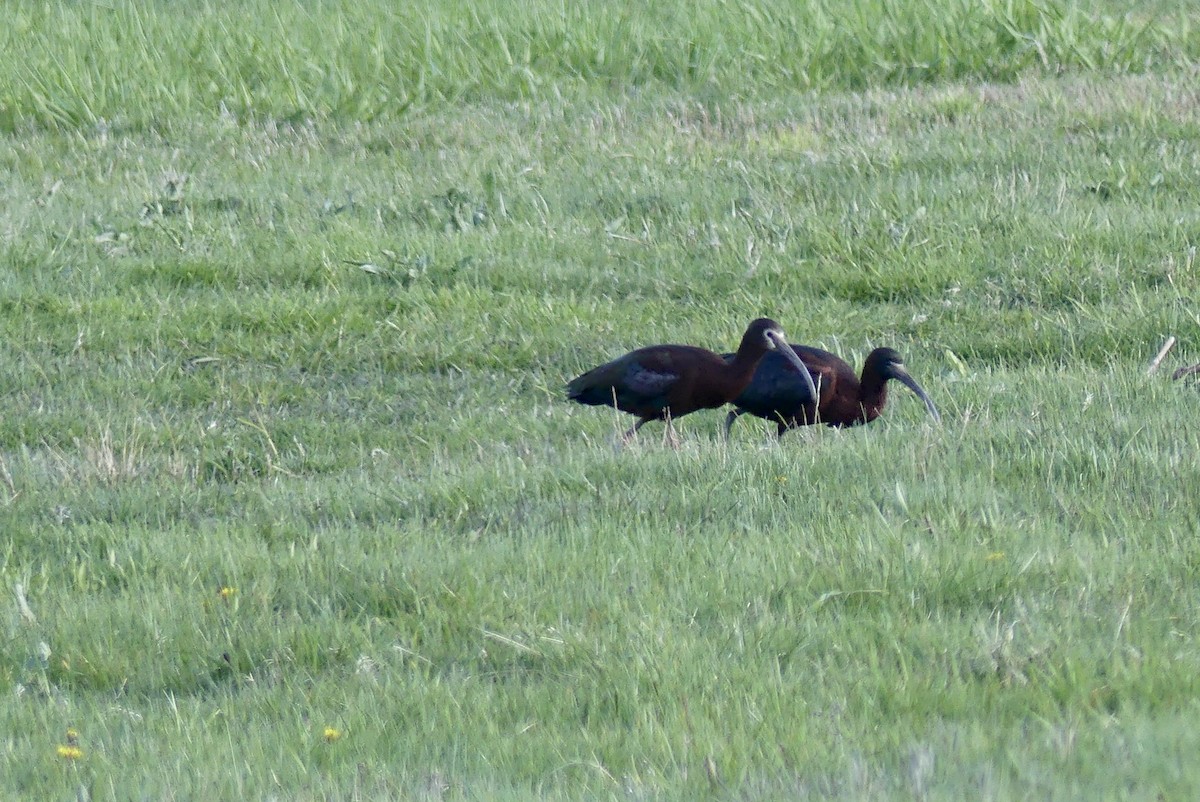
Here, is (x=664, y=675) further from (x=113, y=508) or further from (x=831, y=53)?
(x=831, y=53)

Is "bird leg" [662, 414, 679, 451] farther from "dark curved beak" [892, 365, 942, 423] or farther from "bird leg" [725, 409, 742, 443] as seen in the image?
"dark curved beak" [892, 365, 942, 423]

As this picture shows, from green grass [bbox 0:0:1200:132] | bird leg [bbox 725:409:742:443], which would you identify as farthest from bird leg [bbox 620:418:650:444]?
green grass [bbox 0:0:1200:132]

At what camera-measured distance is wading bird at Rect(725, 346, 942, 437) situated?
6875 mm

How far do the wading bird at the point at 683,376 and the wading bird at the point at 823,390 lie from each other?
1.7 inches

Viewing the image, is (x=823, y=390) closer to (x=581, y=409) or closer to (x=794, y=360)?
(x=794, y=360)

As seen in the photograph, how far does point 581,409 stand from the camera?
25.0 feet

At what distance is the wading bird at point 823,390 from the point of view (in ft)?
22.6

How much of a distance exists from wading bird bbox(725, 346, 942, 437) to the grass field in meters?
0.21

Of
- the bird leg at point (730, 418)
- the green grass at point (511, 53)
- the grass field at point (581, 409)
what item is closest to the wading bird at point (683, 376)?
the grass field at point (581, 409)

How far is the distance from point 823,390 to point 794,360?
241 mm

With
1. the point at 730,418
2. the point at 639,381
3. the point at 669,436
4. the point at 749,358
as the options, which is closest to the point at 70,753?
the point at 669,436

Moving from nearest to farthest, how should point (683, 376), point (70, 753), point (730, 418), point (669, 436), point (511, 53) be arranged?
1. point (70, 753)
2. point (669, 436)
3. point (683, 376)
4. point (730, 418)
5. point (511, 53)

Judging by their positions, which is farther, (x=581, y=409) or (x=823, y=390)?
(x=581, y=409)

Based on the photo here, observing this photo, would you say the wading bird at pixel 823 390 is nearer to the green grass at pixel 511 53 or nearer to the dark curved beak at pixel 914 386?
the dark curved beak at pixel 914 386
